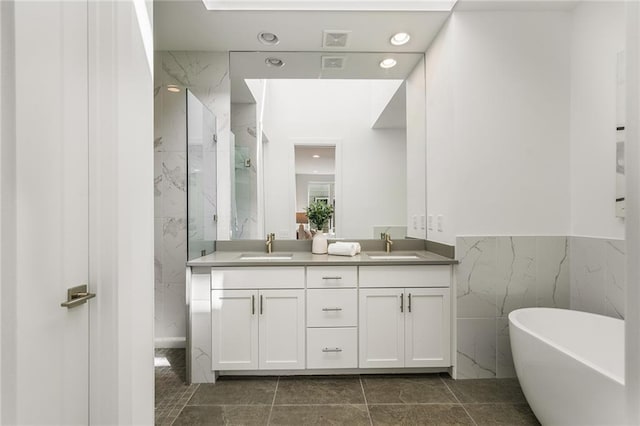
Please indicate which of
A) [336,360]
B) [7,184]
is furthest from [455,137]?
[7,184]

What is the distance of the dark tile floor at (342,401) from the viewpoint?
5.85ft

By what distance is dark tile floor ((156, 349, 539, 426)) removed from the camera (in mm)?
1784

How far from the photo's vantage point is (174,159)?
8.91 feet

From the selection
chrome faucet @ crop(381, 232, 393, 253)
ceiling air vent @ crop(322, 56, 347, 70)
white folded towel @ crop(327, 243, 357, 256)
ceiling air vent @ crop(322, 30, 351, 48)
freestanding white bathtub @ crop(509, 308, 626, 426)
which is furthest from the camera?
chrome faucet @ crop(381, 232, 393, 253)

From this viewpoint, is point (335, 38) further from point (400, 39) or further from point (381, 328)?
point (381, 328)

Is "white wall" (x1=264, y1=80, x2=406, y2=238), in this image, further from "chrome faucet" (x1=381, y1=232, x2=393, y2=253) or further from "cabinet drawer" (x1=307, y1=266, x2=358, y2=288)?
"cabinet drawer" (x1=307, y1=266, x2=358, y2=288)

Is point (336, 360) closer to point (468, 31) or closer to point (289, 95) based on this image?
point (289, 95)

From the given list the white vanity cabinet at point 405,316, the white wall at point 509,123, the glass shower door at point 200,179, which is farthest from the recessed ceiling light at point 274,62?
the white vanity cabinet at point 405,316

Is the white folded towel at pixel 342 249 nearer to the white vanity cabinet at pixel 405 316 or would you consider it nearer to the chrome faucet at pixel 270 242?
the white vanity cabinet at pixel 405 316

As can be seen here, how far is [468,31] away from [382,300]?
6.64 feet

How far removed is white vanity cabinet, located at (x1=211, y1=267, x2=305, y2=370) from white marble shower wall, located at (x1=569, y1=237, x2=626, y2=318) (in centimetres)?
194

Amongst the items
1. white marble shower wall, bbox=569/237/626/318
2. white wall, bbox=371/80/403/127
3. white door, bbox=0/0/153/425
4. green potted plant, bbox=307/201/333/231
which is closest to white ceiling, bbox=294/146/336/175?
green potted plant, bbox=307/201/333/231

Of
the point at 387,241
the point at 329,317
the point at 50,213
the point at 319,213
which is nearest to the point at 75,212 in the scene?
the point at 50,213

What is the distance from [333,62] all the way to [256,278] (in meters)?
1.94
